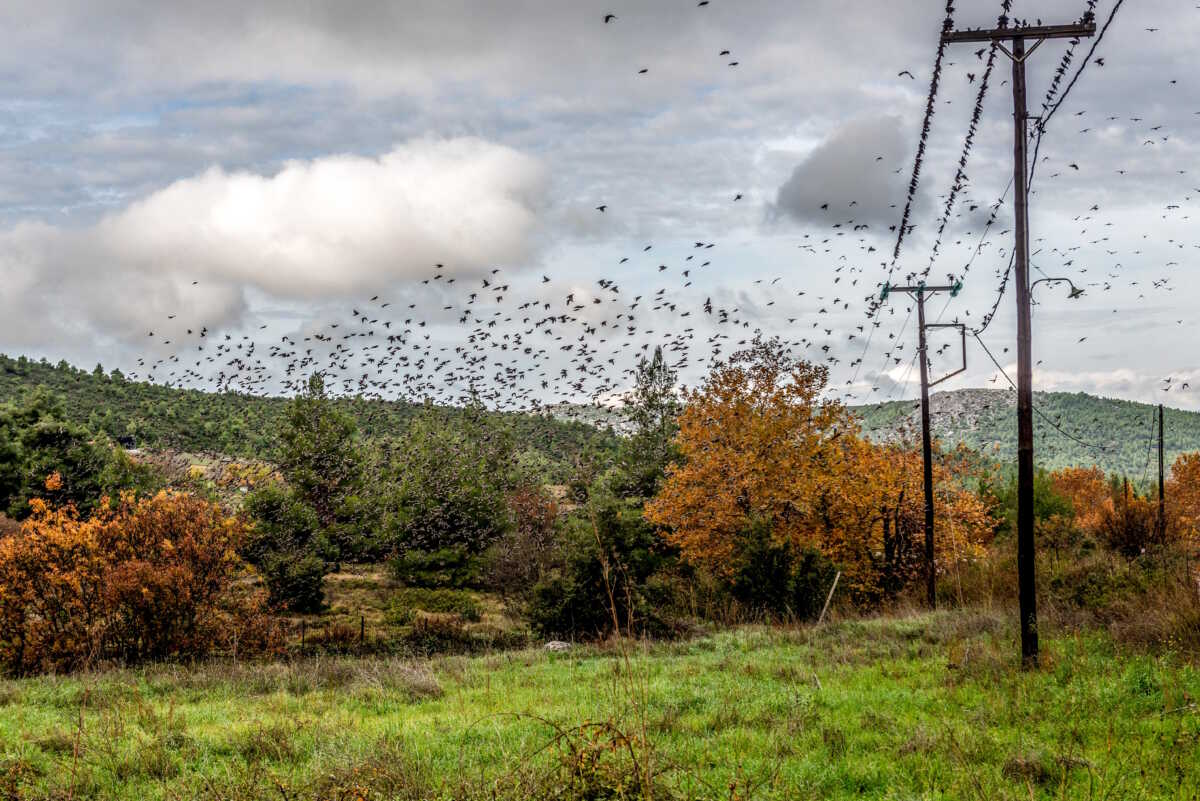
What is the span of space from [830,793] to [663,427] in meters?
52.5

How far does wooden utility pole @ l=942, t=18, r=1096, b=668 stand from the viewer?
12.9 m

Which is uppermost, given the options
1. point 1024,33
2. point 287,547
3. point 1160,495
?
point 1024,33

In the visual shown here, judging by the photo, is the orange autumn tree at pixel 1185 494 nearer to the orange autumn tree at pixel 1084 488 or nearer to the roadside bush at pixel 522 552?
the orange autumn tree at pixel 1084 488

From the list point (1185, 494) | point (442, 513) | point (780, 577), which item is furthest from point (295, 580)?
point (1185, 494)

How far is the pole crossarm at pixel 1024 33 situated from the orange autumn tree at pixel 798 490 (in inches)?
722

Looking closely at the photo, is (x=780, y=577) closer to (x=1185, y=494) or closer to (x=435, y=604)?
(x=435, y=604)

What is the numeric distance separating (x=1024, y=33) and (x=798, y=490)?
1975cm

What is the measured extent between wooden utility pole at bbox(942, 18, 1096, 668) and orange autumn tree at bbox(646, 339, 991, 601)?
48.3 ft

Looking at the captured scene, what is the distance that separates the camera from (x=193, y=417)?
98438 millimetres

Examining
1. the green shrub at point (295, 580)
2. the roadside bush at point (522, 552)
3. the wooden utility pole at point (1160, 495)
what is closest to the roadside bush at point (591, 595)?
the roadside bush at point (522, 552)

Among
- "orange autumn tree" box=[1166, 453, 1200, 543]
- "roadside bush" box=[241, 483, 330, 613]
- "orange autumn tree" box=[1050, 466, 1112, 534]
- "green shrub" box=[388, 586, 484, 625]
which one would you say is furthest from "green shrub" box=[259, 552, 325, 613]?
"orange autumn tree" box=[1050, 466, 1112, 534]

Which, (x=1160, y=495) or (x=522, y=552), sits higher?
(x=1160, y=495)

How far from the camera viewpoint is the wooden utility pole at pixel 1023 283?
42.4ft

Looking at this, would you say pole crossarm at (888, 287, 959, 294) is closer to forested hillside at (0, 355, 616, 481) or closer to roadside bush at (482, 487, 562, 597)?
roadside bush at (482, 487, 562, 597)
